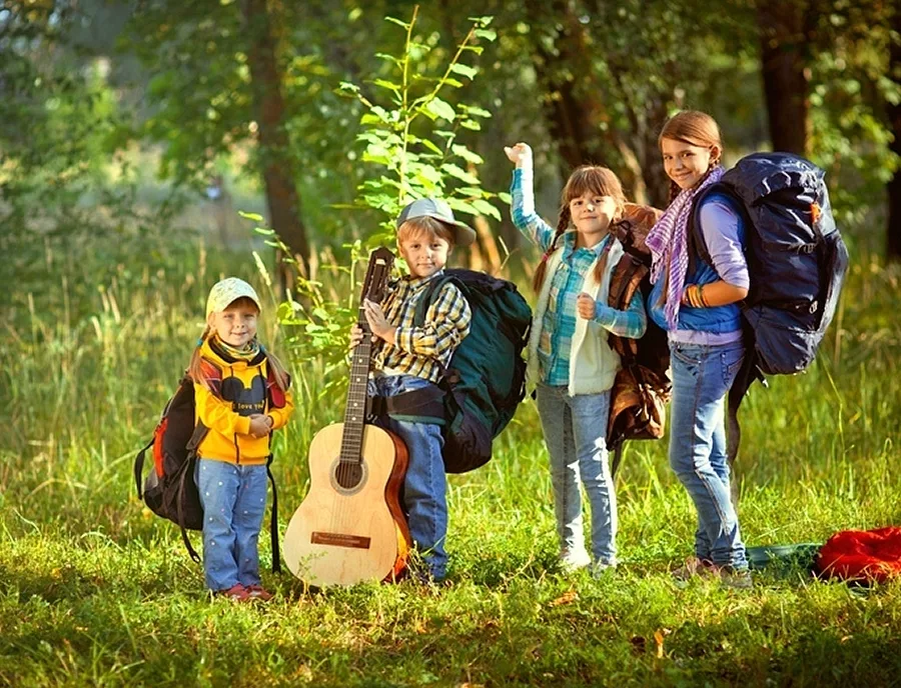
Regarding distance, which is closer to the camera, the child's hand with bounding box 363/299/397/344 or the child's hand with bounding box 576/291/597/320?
the child's hand with bounding box 576/291/597/320

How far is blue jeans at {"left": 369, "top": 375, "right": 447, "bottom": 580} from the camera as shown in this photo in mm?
5398

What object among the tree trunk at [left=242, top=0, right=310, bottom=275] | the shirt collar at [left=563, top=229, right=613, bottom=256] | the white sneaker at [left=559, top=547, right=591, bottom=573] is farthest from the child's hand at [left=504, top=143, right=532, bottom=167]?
the tree trunk at [left=242, top=0, right=310, bottom=275]

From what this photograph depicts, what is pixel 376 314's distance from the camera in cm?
541

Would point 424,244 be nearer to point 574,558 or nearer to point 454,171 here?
point 454,171

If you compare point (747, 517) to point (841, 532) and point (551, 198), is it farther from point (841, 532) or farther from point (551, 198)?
point (551, 198)

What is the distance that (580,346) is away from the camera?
5383 mm

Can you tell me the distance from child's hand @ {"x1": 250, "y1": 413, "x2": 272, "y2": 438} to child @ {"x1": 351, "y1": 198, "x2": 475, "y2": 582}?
1.50 ft

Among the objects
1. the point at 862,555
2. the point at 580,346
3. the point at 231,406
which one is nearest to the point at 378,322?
the point at 231,406

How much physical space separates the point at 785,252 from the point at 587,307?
763mm

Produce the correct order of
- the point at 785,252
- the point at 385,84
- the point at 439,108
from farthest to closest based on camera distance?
the point at 439,108 → the point at 385,84 → the point at 785,252

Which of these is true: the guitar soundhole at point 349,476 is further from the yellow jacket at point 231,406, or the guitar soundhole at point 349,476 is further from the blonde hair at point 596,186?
the blonde hair at point 596,186

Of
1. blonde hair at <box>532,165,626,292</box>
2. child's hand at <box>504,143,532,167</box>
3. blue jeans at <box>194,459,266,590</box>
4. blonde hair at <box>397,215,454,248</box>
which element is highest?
child's hand at <box>504,143,532,167</box>

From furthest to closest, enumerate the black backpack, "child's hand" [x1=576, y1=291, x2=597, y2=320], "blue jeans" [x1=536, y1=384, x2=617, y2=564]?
1. "blue jeans" [x1=536, y1=384, x2=617, y2=564]
2. "child's hand" [x1=576, y1=291, x2=597, y2=320]
3. the black backpack

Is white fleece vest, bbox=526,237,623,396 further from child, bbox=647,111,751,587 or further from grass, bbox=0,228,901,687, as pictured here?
grass, bbox=0,228,901,687
